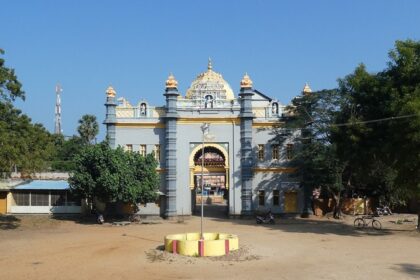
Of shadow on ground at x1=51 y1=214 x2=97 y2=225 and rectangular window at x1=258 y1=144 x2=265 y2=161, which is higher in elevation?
rectangular window at x1=258 y1=144 x2=265 y2=161

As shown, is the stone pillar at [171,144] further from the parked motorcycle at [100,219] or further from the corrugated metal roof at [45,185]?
the corrugated metal roof at [45,185]

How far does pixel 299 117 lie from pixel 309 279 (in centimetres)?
2366

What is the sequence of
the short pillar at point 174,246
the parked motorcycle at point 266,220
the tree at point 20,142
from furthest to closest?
the parked motorcycle at point 266,220 → the tree at point 20,142 → the short pillar at point 174,246

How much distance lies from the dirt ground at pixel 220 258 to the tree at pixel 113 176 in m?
2.39

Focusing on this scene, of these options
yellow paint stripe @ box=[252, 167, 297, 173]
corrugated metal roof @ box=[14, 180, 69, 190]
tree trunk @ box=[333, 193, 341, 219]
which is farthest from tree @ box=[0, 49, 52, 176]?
tree trunk @ box=[333, 193, 341, 219]

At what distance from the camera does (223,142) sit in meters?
38.5

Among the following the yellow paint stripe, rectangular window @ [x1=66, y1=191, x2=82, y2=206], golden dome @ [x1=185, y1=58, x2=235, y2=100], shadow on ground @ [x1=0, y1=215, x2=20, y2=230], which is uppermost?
golden dome @ [x1=185, y1=58, x2=235, y2=100]

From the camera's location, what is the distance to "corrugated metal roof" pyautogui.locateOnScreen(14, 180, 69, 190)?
123ft

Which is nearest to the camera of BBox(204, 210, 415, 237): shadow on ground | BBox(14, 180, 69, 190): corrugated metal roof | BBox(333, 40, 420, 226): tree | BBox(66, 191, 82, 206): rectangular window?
BBox(333, 40, 420, 226): tree

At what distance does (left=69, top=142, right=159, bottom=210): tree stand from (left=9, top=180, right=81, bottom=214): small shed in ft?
15.0

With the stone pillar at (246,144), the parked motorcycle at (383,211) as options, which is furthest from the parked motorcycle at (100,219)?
the parked motorcycle at (383,211)

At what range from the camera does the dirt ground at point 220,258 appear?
15.8m

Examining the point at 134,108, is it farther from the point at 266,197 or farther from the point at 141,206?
the point at 266,197

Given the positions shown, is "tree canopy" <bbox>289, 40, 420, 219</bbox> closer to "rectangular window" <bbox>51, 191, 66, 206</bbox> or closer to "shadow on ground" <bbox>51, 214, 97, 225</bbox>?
"shadow on ground" <bbox>51, 214, 97, 225</bbox>
